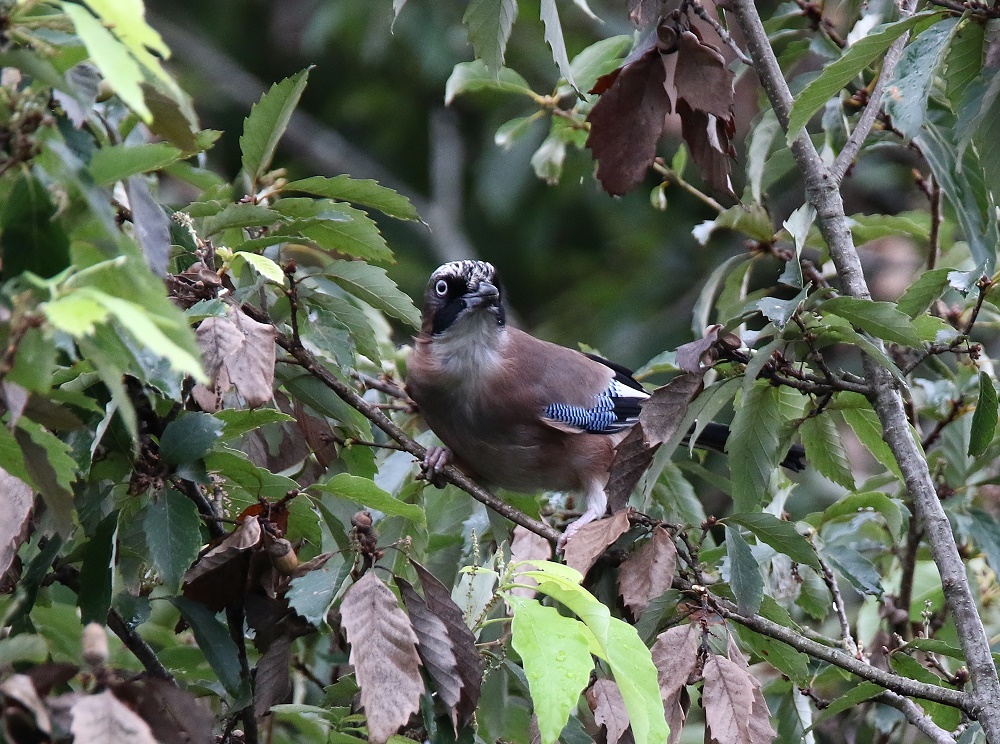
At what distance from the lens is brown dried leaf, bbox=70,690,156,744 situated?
1497 millimetres

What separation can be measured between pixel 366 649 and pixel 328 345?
2.97 feet

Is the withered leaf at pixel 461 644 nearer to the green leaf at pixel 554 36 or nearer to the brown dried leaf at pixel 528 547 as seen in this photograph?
the brown dried leaf at pixel 528 547

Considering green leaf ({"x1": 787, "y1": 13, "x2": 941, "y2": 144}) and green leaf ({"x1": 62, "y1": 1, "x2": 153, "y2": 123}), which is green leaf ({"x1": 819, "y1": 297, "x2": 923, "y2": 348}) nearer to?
green leaf ({"x1": 787, "y1": 13, "x2": 941, "y2": 144})

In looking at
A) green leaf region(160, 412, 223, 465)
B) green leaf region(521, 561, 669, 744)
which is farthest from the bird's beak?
green leaf region(521, 561, 669, 744)

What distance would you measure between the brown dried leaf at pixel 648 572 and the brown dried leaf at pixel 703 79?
3.35 ft

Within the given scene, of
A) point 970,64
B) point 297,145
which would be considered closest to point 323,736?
point 970,64

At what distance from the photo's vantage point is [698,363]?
241 centimetres

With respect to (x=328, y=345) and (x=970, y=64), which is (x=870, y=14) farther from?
(x=328, y=345)

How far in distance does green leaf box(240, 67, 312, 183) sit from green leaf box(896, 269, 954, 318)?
1602 mm

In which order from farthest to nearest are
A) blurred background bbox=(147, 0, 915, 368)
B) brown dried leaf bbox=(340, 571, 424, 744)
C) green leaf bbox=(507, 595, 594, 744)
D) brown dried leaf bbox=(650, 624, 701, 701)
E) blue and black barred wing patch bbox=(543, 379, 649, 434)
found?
blurred background bbox=(147, 0, 915, 368) → blue and black barred wing patch bbox=(543, 379, 649, 434) → brown dried leaf bbox=(650, 624, 701, 701) → brown dried leaf bbox=(340, 571, 424, 744) → green leaf bbox=(507, 595, 594, 744)

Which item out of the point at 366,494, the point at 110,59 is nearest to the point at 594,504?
the point at 366,494

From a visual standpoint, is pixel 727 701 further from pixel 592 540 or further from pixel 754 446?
pixel 754 446

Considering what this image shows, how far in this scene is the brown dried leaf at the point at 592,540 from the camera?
2.44 m

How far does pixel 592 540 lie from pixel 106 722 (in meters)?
1.23
